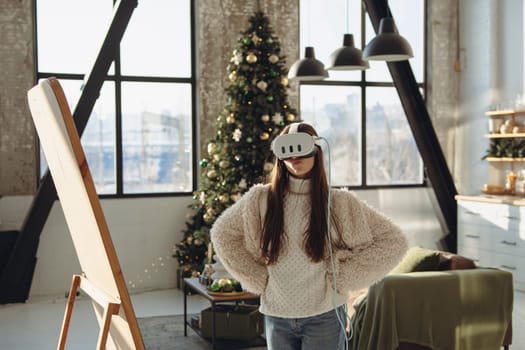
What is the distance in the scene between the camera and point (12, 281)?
23.0ft

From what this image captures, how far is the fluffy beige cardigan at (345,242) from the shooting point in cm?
260

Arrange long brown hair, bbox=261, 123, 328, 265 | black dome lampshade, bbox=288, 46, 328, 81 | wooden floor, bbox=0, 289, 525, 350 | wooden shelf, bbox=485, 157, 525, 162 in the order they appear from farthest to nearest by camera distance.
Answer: wooden shelf, bbox=485, 157, 525, 162 < black dome lampshade, bbox=288, 46, 328, 81 < wooden floor, bbox=0, 289, 525, 350 < long brown hair, bbox=261, 123, 328, 265

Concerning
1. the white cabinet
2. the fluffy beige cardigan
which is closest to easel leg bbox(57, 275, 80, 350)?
the fluffy beige cardigan

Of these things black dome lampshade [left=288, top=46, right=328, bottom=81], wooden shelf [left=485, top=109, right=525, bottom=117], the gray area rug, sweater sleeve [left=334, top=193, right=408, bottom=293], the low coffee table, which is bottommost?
the gray area rug

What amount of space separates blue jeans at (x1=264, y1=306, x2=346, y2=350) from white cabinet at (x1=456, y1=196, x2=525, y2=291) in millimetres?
5315

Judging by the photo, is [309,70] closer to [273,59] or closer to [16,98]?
[273,59]

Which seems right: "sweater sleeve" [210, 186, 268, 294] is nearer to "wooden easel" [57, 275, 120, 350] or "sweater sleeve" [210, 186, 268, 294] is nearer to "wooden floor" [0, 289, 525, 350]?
"wooden easel" [57, 275, 120, 350]

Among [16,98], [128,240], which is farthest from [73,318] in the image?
[16,98]

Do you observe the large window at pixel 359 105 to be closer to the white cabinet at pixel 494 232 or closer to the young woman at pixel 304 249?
the white cabinet at pixel 494 232

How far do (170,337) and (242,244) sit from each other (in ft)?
10.6

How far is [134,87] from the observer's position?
7992 millimetres

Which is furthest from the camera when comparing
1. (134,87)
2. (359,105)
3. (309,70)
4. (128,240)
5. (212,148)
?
(359,105)

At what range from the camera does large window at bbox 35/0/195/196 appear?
7.72 m

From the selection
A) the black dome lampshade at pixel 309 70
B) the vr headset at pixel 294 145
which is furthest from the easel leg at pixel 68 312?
the black dome lampshade at pixel 309 70
